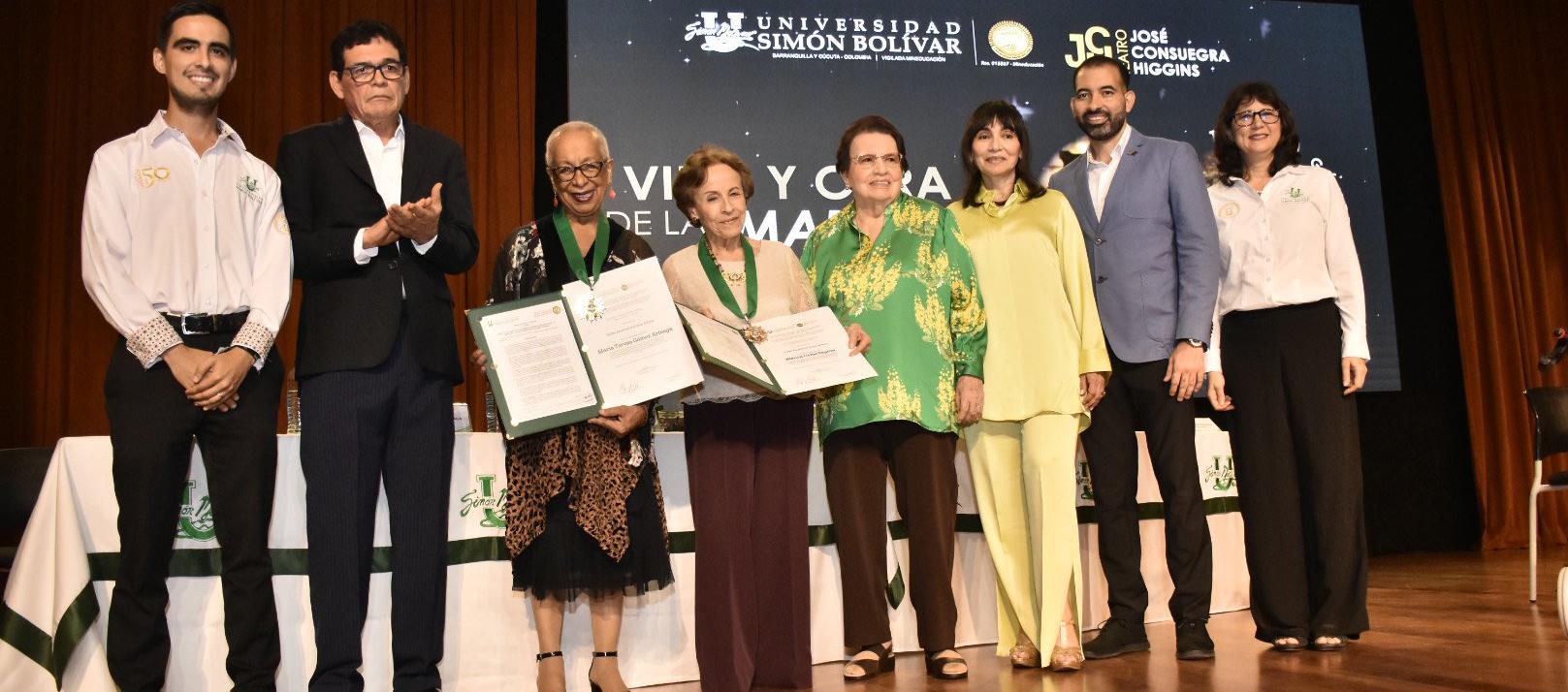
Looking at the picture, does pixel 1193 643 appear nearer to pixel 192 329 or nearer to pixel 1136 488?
pixel 1136 488

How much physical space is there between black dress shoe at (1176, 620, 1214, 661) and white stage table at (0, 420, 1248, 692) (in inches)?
32.0

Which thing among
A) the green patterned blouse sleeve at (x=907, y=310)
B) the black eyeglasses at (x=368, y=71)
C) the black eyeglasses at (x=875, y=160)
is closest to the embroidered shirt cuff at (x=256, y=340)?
the black eyeglasses at (x=368, y=71)

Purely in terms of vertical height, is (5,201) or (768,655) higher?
(5,201)

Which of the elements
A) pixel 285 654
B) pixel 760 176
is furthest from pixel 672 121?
pixel 285 654

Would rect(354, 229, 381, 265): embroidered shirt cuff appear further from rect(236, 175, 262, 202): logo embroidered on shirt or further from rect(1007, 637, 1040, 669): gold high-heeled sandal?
rect(1007, 637, 1040, 669): gold high-heeled sandal

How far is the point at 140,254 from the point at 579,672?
1.50m

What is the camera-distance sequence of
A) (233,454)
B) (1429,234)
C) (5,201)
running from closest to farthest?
(233,454)
(5,201)
(1429,234)

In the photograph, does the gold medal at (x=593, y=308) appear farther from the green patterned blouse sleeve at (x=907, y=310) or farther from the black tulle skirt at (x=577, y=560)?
the green patterned blouse sleeve at (x=907, y=310)

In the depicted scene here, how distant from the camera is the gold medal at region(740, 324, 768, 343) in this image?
2.78 meters

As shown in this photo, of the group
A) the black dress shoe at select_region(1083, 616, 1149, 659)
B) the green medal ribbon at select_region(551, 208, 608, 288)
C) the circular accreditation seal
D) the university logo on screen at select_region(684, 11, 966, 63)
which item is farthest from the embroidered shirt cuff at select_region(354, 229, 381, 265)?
the circular accreditation seal

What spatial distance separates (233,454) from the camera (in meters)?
2.47

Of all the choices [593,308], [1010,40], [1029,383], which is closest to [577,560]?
Result: [593,308]

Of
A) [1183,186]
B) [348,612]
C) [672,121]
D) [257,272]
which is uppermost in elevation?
[672,121]

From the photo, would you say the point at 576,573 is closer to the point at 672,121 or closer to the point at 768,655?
the point at 768,655
